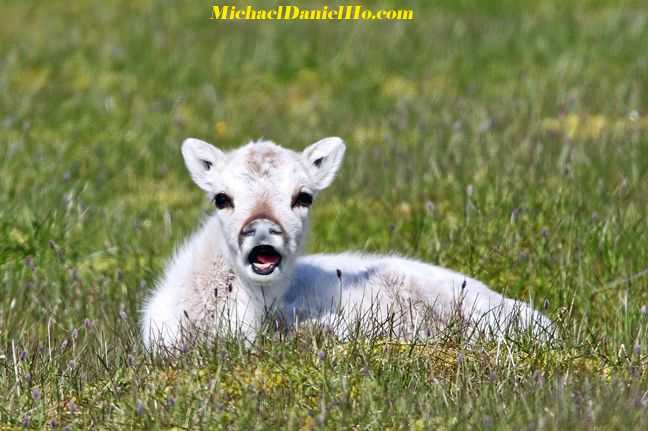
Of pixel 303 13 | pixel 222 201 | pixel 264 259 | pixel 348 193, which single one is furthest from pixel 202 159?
pixel 303 13

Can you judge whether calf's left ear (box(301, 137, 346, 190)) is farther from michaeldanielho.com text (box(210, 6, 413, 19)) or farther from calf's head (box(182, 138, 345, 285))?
michaeldanielho.com text (box(210, 6, 413, 19))

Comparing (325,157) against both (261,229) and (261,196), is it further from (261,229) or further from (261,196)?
(261,229)

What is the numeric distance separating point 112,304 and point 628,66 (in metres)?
9.01

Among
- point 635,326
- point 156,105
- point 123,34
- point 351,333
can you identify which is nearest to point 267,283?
point 351,333

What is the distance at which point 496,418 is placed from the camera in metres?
5.56

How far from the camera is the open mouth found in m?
6.89

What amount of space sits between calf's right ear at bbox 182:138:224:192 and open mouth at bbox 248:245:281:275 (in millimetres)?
773

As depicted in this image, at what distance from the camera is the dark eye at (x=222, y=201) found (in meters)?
7.25

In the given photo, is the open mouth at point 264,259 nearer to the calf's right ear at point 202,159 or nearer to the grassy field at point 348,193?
the grassy field at point 348,193

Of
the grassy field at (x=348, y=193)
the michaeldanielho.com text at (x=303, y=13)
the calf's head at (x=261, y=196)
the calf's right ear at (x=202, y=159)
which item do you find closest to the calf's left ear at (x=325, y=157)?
the calf's head at (x=261, y=196)

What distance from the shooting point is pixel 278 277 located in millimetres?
7027

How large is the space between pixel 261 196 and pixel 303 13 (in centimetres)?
1256

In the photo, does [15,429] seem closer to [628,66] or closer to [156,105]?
[156,105]

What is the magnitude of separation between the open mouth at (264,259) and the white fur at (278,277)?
36 millimetres
